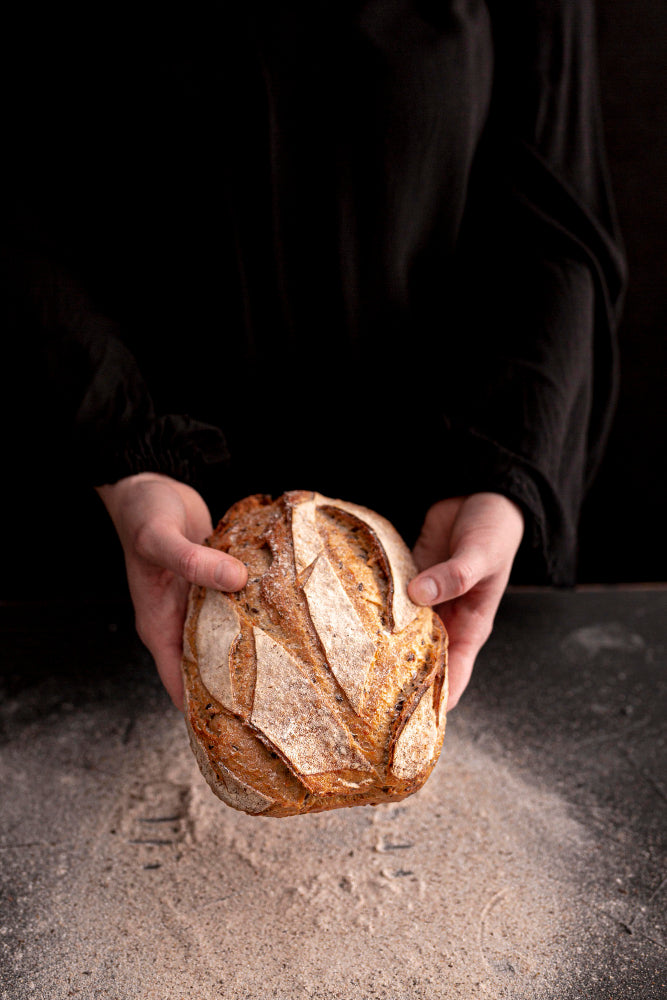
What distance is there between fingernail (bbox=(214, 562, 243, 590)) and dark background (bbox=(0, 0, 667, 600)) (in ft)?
2.83

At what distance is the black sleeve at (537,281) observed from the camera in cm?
107

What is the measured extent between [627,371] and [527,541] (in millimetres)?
1033

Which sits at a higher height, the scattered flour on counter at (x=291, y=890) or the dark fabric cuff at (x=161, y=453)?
the dark fabric cuff at (x=161, y=453)

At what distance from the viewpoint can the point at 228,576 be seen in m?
0.87

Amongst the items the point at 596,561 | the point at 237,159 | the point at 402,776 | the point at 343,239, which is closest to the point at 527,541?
the point at 402,776

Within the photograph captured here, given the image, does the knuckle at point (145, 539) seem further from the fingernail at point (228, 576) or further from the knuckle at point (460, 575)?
the knuckle at point (460, 575)

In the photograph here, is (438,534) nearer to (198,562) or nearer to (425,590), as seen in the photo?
(425,590)

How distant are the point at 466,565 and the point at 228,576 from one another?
29 cm

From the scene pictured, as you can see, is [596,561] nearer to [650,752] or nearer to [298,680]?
[650,752]

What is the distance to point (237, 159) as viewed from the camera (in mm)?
1088

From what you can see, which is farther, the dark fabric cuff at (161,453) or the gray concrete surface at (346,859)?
the dark fabric cuff at (161,453)

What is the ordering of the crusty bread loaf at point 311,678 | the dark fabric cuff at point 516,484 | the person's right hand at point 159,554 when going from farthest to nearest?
the dark fabric cuff at point 516,484
the person's right hand at point 159,554
the crusty bread loaf at point 311,678

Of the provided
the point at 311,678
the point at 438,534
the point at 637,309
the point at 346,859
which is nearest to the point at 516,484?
the point at 438,534

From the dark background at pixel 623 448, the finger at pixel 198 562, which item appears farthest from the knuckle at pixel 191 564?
the dark background at pixel 623 448
